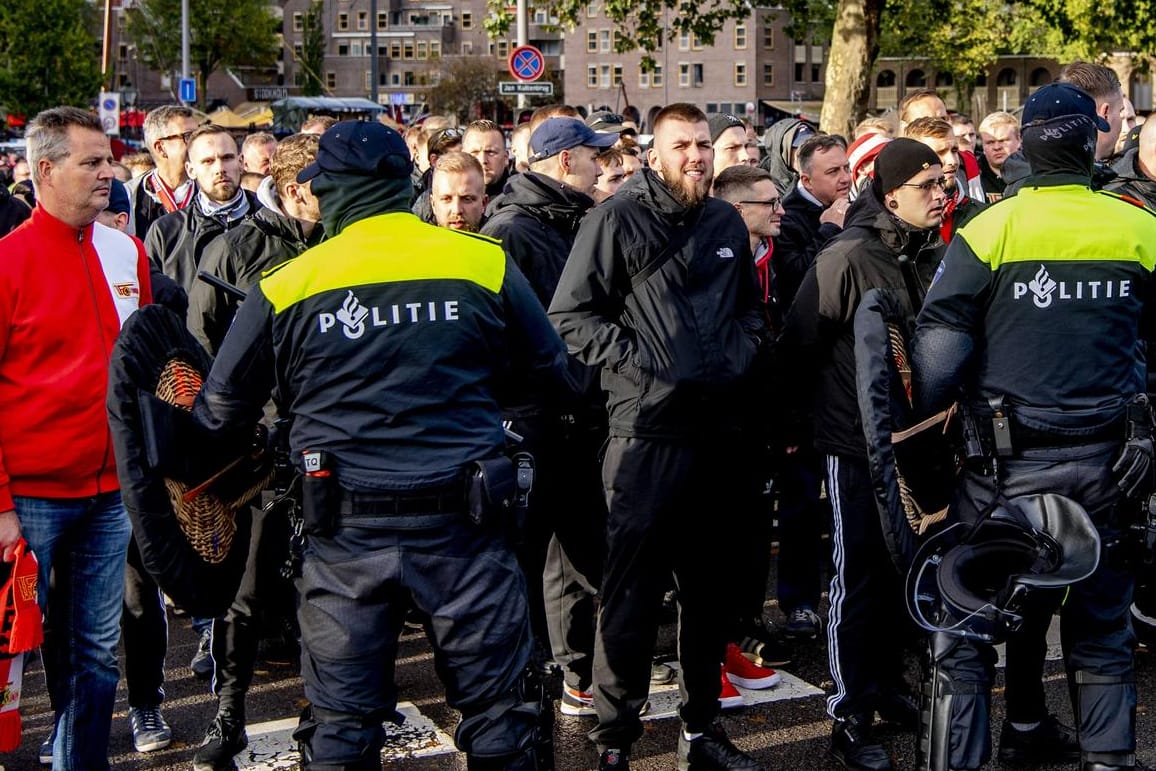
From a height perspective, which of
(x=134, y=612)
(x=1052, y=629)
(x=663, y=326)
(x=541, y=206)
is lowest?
(x=1052, y=629)

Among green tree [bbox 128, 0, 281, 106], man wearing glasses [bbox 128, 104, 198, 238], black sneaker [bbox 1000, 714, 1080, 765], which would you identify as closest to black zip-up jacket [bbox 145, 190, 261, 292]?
man wearing glasses [bbox 128, 104, 198, 238]

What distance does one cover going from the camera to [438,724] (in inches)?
226

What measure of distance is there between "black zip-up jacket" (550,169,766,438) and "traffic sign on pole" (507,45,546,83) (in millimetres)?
14817

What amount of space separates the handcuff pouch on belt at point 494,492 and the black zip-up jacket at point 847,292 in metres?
1.67

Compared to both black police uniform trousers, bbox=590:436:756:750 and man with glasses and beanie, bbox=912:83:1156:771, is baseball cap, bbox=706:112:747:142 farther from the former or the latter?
man with glasses and beanie, bbox=912:83:1156:771

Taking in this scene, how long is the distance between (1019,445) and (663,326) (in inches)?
50.3

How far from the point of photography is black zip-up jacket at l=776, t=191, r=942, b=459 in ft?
17.6

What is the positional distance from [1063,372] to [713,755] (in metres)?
1.83

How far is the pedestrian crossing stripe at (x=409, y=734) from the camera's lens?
5355 mm

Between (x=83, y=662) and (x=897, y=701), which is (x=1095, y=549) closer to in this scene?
(x=897, y=701)

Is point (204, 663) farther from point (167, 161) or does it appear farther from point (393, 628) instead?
point (167, 161)

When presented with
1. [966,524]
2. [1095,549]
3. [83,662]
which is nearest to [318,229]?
[83,662]

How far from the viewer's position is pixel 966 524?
464 cm

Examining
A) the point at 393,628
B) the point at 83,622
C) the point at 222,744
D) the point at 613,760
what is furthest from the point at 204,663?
the point at 393,628
